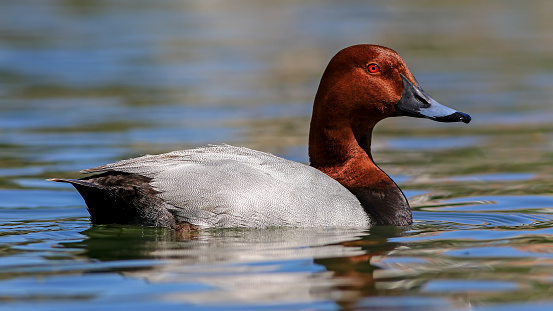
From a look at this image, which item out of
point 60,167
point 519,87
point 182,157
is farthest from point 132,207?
point 519,87

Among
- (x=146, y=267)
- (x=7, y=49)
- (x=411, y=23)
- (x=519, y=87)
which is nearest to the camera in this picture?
(x=146, y=267)

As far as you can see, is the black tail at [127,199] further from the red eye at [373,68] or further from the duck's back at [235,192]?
the red eye at [373,68]

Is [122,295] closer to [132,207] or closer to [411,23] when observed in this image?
[132,207]

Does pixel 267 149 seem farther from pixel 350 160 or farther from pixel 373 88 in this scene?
pixel 373 88

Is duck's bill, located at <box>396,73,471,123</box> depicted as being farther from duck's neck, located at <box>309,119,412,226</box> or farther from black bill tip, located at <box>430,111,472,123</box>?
duck's neck, located at <box>309,119,412,226</box>

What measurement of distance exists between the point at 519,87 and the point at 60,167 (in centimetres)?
811

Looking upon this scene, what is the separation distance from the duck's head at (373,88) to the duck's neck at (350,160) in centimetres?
15

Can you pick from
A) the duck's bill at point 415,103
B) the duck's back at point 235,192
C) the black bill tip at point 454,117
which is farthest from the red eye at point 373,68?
the duck's back at point 235,192

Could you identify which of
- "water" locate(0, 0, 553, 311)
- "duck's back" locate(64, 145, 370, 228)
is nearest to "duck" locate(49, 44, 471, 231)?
"duck's back" locate(64, 145, 370, 228)

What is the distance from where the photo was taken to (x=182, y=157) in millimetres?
6574

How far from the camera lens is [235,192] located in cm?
623

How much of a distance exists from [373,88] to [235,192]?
1.51m

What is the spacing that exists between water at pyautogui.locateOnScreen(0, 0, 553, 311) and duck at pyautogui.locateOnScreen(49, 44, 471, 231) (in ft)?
0.46

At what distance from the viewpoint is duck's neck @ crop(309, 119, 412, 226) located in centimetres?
709
